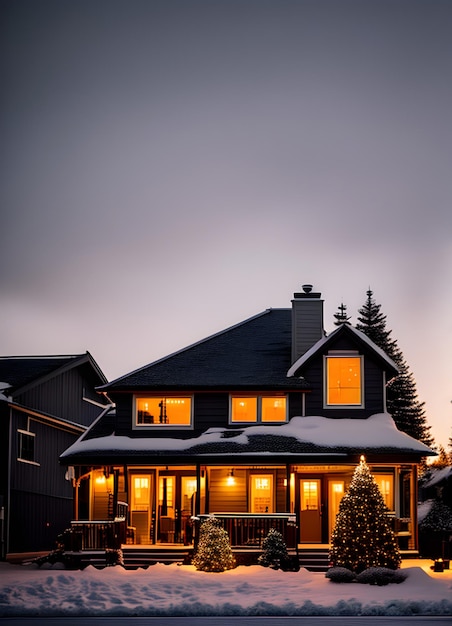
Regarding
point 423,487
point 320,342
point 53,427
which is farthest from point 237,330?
point 423,487

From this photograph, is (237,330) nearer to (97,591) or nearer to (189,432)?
(189,432)

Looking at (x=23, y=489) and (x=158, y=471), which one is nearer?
(x=158, y=471)

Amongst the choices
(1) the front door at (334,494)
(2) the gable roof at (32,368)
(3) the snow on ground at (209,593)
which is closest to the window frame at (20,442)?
(2) the gable roof at (32,368)

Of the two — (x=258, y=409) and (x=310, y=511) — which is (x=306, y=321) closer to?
(x=258, y=409)

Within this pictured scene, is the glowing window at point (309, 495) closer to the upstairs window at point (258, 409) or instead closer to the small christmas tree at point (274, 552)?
the upstairs window at point (258, 409)

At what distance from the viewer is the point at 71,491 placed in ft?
140

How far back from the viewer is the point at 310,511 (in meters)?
32.6

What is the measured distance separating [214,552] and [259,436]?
17.8 ft

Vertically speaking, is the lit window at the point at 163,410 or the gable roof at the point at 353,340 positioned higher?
the gable roof at the point at 353,340

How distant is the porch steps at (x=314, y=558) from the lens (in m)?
28.9

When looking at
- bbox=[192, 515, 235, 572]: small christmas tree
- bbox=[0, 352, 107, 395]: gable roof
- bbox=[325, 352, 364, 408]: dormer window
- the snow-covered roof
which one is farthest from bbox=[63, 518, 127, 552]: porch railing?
the snow-covered roof

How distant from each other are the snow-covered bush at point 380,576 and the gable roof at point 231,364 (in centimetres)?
900

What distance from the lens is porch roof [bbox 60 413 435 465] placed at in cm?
3030

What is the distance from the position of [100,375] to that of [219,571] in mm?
19579
